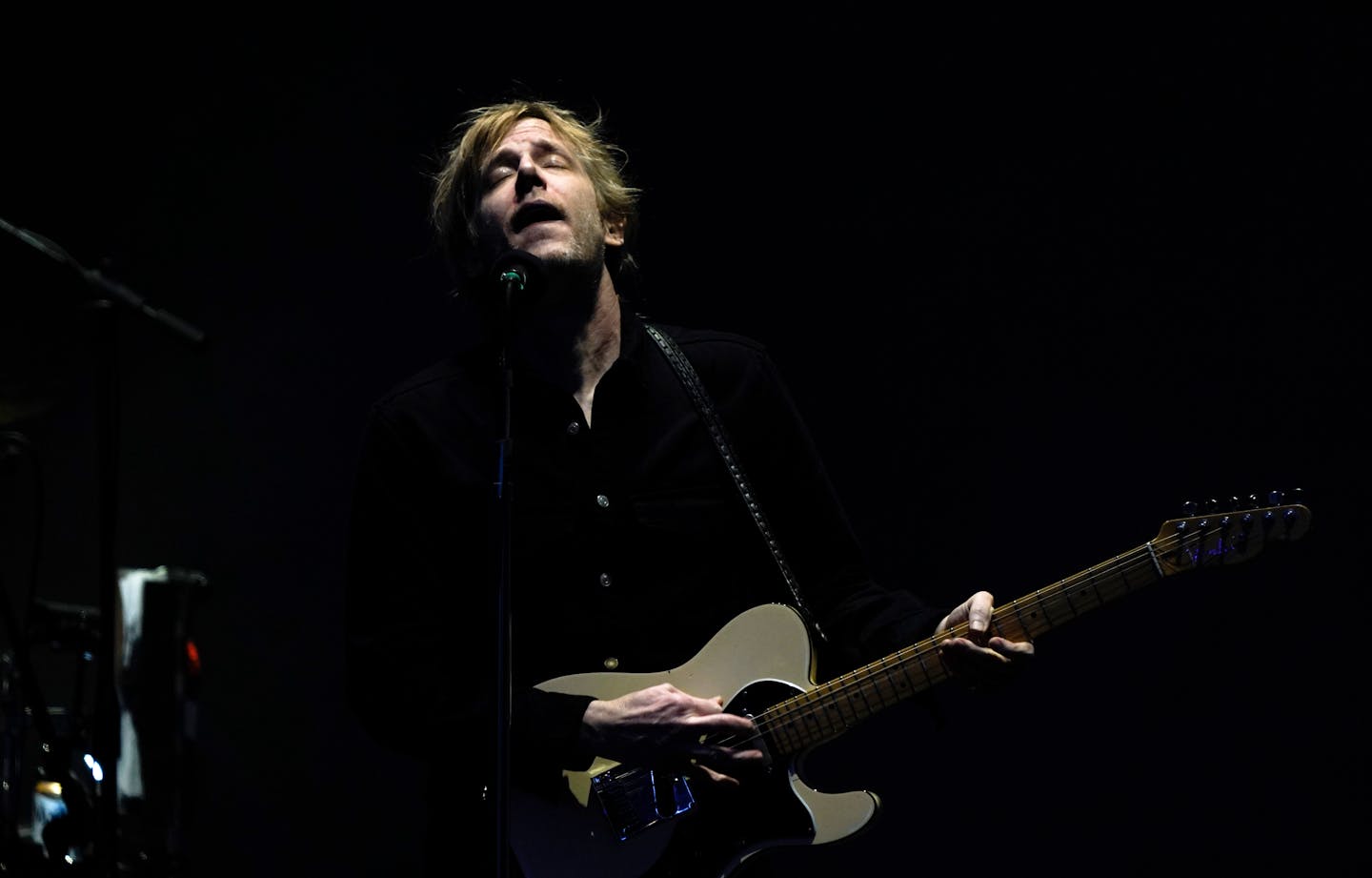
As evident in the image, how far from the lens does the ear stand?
277 cm

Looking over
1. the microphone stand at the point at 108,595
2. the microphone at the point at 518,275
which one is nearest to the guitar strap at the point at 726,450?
the microphone at the point at 518,275

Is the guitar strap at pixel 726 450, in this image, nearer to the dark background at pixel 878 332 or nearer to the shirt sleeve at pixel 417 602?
the shirt sleeve at pixel 417 602

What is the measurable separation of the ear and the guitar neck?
108 cm

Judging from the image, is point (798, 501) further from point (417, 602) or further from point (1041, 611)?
point (417, 602)

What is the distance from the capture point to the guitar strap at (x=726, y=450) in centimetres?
237

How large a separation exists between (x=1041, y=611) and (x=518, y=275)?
1019 millimetres

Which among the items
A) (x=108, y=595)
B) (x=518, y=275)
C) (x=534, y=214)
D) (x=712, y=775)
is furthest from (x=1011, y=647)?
(x=108, y=595)

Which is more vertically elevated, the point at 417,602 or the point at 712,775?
the point at 417,602

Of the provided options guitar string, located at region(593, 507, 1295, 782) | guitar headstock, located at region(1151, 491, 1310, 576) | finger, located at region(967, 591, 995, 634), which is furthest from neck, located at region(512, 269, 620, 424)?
guitar headstock, located at region(1151, 491, 1310, 576)

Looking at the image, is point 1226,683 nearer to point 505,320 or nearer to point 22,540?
point 505,320

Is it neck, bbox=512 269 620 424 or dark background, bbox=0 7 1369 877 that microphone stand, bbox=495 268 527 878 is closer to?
neck, bbox=512 269 620 424

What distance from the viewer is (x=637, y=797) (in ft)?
7.18

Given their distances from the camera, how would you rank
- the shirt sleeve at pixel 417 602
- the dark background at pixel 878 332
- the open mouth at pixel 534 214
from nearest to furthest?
the shirt sleeve at pixel 417 602 < the open mouth at pixel 534 214 < the dark background at pixel 878 332

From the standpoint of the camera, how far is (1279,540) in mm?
2094
